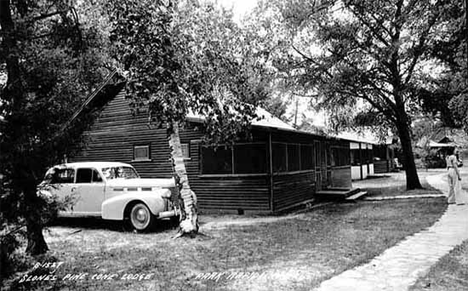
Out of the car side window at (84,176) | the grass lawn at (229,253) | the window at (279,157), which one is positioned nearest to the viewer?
the grass lawn at (229,253)

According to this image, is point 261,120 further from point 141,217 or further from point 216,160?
point 141,217

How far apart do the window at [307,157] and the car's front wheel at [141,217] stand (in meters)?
7.96

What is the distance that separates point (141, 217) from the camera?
9.93 m

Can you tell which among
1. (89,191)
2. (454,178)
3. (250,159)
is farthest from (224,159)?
(454,178)

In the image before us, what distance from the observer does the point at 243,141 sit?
12.9 m

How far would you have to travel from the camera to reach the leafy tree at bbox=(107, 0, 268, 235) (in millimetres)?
7906

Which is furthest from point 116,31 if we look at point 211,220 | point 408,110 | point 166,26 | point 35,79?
point 408,110

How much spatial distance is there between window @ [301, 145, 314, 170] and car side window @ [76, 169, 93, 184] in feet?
28.3

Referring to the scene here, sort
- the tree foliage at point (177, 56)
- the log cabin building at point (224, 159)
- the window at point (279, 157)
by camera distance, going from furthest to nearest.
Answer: the window at point (279, 157)
the log cabin building at point (224, 159)
the tree foliage at point (177, 56)

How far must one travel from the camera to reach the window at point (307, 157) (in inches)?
632

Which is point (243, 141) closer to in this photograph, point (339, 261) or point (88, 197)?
point (88, 197)

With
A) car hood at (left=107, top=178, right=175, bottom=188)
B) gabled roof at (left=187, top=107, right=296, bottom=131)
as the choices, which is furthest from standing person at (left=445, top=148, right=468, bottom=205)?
car hood at (left=107, top=178, right=175, bottom=188)

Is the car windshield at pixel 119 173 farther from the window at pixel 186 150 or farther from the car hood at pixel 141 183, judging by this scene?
the window at pixel 186 150

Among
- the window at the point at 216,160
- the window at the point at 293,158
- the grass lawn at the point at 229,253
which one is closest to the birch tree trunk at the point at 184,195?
the grass lawn at the point at 229,253
